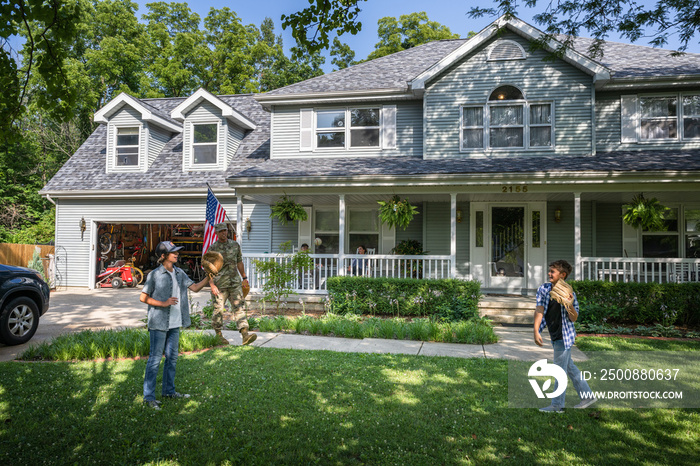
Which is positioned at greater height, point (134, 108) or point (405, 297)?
point (134, 108)

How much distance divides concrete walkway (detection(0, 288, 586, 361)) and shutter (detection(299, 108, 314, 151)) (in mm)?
6582

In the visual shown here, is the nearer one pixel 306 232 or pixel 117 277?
pixel 306 232

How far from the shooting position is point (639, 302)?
28.7 ft

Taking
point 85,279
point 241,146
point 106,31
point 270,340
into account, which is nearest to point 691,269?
point 270,340

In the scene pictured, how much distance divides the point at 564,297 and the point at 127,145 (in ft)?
51.6

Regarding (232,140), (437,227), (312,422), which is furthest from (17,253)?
(312,422)

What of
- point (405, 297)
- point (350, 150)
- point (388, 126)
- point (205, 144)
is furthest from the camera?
point (205, 144)

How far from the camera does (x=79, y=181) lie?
50.1 feet

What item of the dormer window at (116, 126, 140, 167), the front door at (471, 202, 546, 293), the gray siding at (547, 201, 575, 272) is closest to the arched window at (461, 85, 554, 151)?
the front door at (471, 202, 546, 293)

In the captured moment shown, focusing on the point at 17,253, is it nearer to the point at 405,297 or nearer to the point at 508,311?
the point at 405,297

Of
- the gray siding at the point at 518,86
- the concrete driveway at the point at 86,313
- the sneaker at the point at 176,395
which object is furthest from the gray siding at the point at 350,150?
the sneaker at the point at 176,395

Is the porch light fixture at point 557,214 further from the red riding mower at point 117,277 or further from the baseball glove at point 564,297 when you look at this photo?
the red riding mower at point 117,277

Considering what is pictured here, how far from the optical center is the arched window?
11531 mm

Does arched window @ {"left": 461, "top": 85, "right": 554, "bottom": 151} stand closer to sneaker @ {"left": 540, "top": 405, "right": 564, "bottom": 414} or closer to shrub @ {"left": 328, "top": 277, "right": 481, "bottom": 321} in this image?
shrub @ {"left": 328, "top": 277, "right": 481, "bottom": 321}
